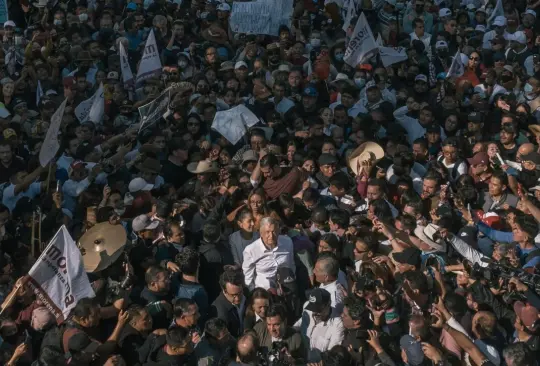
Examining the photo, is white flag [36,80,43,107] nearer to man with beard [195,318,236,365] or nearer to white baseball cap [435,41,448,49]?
white baseball cap [435,41,448,49]

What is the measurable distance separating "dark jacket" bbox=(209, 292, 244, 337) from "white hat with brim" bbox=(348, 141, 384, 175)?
3332 millimetres

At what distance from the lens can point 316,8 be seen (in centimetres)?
1778

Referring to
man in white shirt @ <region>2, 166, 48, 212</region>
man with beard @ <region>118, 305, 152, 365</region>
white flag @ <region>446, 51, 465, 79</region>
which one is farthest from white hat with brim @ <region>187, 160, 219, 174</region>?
white flag @ <region>446, 51, 465, 79</region>

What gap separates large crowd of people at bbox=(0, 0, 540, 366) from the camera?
7.62 meters

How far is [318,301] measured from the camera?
7.71 m

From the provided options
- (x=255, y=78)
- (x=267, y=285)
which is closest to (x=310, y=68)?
(x=255, y=78)

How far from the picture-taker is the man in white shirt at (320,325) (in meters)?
7.64

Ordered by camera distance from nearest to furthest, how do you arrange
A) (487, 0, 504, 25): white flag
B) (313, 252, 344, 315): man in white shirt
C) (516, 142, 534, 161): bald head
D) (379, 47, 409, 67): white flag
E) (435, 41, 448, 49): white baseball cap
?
(313, 252, 344, 315): man in white shirt
(516, 142, 534, 161): bald head
(379, 47, 409, 67): white flag
(435, 41, 448, 49): white baseball cap
(487, 0, 504, 25): white flag

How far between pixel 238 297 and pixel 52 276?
154cm

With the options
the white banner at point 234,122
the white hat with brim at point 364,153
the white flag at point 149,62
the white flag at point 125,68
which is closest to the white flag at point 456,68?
the white banner at point 234,122

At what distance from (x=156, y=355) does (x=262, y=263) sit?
1.64 meters

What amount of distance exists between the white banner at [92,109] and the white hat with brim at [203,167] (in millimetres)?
2251

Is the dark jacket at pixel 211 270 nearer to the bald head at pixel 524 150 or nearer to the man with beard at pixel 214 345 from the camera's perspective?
the man with beard at pixel 214 345

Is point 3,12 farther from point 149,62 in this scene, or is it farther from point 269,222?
point 269,222
